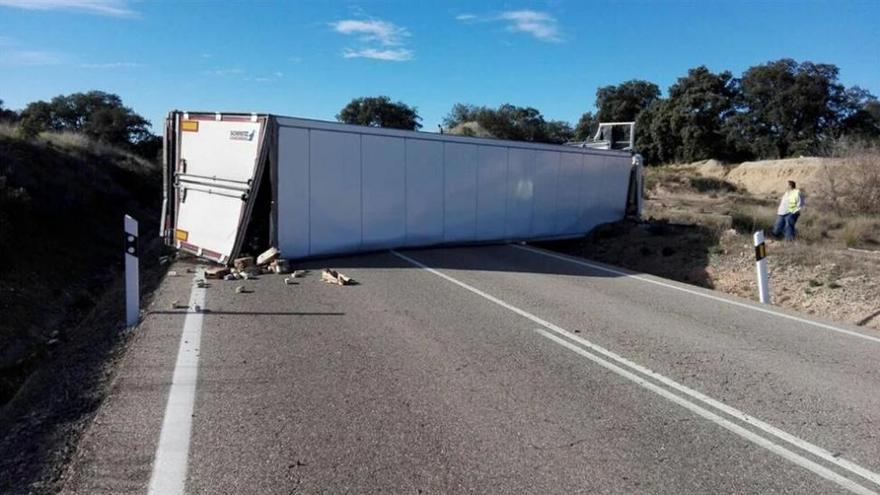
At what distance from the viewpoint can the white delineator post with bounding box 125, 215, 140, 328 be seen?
701cm

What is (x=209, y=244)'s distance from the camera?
11.5 m

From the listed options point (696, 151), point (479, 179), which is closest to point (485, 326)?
point (479, 179)

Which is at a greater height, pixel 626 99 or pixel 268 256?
pixel 626 99

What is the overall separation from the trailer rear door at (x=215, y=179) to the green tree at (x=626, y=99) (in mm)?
81462

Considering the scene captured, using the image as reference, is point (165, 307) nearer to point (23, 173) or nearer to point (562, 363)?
point (562, 363)

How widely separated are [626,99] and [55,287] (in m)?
85.4

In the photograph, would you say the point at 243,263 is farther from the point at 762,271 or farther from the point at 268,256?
the point at 762,271

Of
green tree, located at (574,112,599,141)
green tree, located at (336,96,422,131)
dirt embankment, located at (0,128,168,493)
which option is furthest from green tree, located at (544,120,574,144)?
dirt embankment, located at (0,128,168,493)

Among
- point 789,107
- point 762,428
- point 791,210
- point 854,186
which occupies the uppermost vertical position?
point 789,107

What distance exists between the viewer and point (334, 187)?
12430 millimetres

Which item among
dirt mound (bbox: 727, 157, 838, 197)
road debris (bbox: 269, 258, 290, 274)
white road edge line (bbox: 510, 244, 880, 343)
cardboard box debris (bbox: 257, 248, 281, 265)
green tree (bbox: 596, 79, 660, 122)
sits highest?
green tree (bbox: 596, 79, 660, 122)

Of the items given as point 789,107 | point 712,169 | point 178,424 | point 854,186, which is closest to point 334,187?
point 178,424

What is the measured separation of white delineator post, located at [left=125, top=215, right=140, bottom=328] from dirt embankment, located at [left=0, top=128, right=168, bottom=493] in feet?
0.83

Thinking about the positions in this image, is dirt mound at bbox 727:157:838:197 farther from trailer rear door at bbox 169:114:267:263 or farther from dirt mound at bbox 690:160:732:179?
trailer rear door at bbox 169:114:267:263
